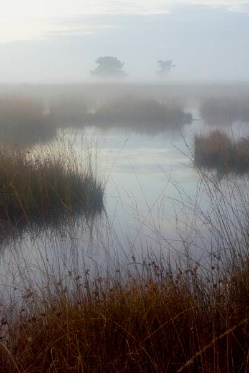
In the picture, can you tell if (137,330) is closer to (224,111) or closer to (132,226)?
(132,226)

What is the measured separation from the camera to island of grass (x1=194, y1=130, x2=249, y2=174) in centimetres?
889

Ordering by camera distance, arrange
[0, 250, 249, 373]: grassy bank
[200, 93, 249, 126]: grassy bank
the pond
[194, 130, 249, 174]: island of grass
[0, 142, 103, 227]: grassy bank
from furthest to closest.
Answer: [200, 93, 249, 126]: grassy bank, [194, 130, 249, 174]: island of grass, [0, 142, 103, 227]: grassy bank, the pond, [0, 250, 249, 373]: grassy bank

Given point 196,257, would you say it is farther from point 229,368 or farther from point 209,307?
point 229,368

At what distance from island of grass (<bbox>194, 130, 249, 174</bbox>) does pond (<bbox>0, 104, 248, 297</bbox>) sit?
35cm

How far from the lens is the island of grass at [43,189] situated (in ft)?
20.1

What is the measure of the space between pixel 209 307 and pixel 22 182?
11.5 feet

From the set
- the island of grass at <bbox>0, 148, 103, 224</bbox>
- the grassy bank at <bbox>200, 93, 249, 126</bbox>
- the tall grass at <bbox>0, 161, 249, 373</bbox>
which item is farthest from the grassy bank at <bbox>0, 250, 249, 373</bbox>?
the grassy bank at <bbox>200, 93, 249, 126</bbox>

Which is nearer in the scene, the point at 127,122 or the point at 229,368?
the point at 229,368

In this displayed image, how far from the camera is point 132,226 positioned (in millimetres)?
5707

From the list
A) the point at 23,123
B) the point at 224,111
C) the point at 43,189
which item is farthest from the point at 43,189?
the point at 224,111

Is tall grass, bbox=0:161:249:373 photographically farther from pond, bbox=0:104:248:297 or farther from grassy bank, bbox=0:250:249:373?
pond, bbox=0:104:248:297

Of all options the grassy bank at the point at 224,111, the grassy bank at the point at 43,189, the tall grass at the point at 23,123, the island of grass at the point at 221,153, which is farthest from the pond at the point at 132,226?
the grassy bank at the point at 224,111

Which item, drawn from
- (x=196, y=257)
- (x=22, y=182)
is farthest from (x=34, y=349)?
(x=22, y=182)

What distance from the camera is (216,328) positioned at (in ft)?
9.86
